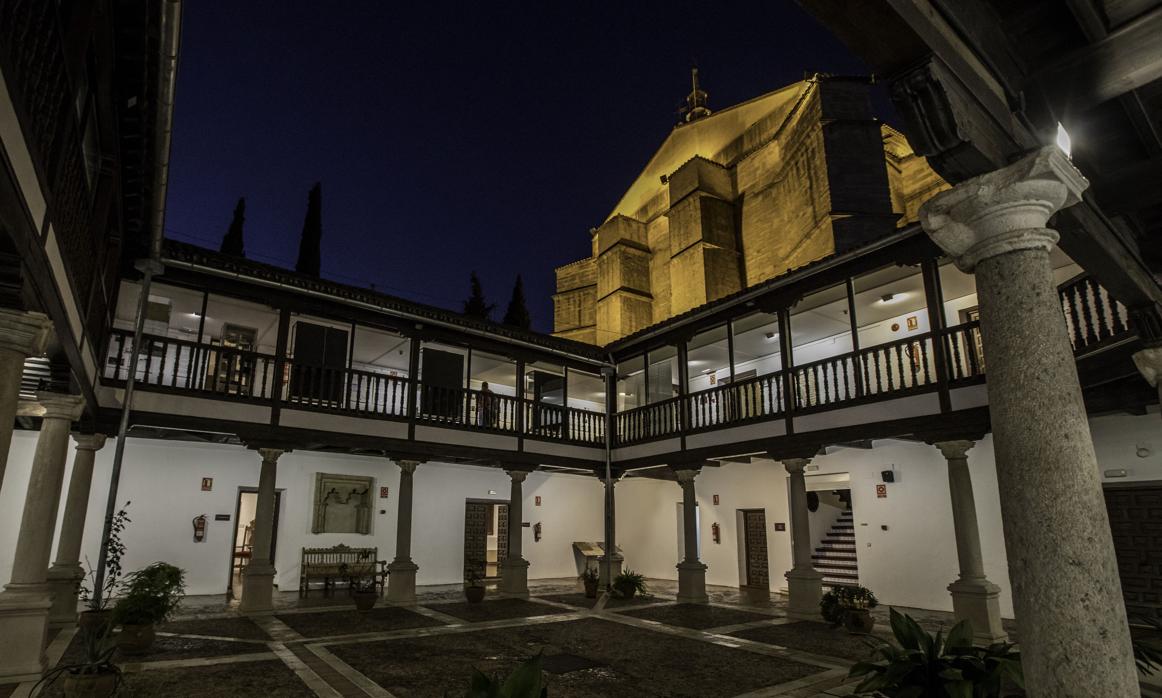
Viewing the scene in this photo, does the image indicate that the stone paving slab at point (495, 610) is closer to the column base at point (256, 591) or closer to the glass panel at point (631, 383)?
the column base at point (256, 591)

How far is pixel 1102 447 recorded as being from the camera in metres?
10.2

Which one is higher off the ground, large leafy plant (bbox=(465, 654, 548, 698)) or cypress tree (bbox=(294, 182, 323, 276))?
cypress tree (bbox=(294, 182, 323, 276))

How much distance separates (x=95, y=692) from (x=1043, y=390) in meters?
6.76

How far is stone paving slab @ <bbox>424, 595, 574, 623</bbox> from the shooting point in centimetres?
1174

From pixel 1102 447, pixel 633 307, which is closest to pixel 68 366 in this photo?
pixel 1102 447

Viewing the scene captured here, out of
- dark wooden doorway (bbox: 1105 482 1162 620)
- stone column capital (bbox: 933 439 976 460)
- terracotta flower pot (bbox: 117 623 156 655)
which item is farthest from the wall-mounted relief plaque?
dark wooden doorway (bbox: 1105 482 1162 620)

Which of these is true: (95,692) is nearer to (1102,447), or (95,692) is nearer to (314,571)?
(314,571)

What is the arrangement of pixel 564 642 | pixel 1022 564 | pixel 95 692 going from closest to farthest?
pixel 1022 564 → pixel 95 692 → pixel 564 642

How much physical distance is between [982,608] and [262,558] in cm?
1162

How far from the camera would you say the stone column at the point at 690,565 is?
14.0 metres

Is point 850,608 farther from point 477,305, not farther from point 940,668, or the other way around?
point 477,305

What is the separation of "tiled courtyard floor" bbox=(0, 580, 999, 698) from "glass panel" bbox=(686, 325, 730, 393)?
20.0ft

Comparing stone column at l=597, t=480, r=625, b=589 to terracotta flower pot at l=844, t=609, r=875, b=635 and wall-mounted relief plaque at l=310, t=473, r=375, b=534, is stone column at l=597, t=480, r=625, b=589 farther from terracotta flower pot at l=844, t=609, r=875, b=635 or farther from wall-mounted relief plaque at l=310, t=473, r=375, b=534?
terracotta flower pot at l=844, t=609, r=875, b=635

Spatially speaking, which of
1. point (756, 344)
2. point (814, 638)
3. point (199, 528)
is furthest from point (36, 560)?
point (756, 344)
